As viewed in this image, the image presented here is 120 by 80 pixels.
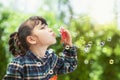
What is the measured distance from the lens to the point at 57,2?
22.1 ft

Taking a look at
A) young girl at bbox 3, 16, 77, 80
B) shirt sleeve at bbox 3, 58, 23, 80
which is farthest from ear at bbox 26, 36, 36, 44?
shirt sleeve at bbox 3, 58, 23, 80

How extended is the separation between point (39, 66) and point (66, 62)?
9.8 inches

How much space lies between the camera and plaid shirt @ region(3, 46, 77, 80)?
271 cm

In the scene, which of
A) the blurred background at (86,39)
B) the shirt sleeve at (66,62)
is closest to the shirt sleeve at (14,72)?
the shirt sleeve at (66,62)

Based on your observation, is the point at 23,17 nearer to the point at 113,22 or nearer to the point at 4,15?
the point at 4,15

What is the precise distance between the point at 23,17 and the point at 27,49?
2.75 m

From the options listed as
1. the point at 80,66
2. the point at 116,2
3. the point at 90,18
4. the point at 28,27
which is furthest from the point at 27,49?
the point at 116,2

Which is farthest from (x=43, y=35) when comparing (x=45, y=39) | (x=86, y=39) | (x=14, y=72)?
(x=86, y=39)

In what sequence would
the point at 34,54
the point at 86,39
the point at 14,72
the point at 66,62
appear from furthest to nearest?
the point at 86,39, the point at 66,62, the point at 34,54, the point at 14,72

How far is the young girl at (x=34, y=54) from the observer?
273 cm

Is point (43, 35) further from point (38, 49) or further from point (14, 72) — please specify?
point (14, 72)

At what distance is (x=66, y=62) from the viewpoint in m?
2.97

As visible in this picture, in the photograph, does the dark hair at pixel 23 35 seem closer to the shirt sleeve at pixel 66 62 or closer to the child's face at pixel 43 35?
the child's face at pixel 43 35

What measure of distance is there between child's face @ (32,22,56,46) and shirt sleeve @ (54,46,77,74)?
0.18 meters
